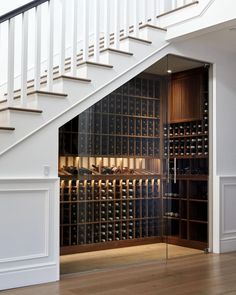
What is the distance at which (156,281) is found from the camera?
4496mm

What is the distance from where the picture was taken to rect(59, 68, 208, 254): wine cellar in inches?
192

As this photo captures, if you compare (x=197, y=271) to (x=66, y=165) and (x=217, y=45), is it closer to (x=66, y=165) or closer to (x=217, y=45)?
(x=66, y=165)

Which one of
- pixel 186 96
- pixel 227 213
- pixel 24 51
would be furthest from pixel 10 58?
pixel 227 213

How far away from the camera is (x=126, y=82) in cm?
510

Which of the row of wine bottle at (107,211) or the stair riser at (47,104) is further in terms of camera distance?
the row of wine bottle at (107,211)

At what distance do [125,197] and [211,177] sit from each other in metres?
1.33

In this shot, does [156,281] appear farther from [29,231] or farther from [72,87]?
[72,87]

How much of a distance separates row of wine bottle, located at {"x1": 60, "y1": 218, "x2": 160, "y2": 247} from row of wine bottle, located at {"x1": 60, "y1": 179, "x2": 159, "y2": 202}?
313mm

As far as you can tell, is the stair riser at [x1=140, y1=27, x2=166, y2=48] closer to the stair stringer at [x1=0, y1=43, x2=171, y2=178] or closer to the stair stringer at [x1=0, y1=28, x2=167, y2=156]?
the stair stringer at [x1=0, y1=28, x2=167, y2=156]

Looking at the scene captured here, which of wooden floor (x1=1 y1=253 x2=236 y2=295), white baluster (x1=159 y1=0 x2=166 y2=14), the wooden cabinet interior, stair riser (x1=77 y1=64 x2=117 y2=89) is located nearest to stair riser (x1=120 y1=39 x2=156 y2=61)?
stair riser (x1=77 y1=64 x2=117 y2=89)

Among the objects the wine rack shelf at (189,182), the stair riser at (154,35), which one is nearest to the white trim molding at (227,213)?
the wine rack shelf at (189,182)

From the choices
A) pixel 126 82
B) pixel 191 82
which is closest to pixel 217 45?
pixel 191 82

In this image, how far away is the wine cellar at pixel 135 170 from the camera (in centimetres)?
488

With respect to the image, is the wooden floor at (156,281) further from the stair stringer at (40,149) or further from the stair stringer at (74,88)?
the stair stringer at (74,88)
